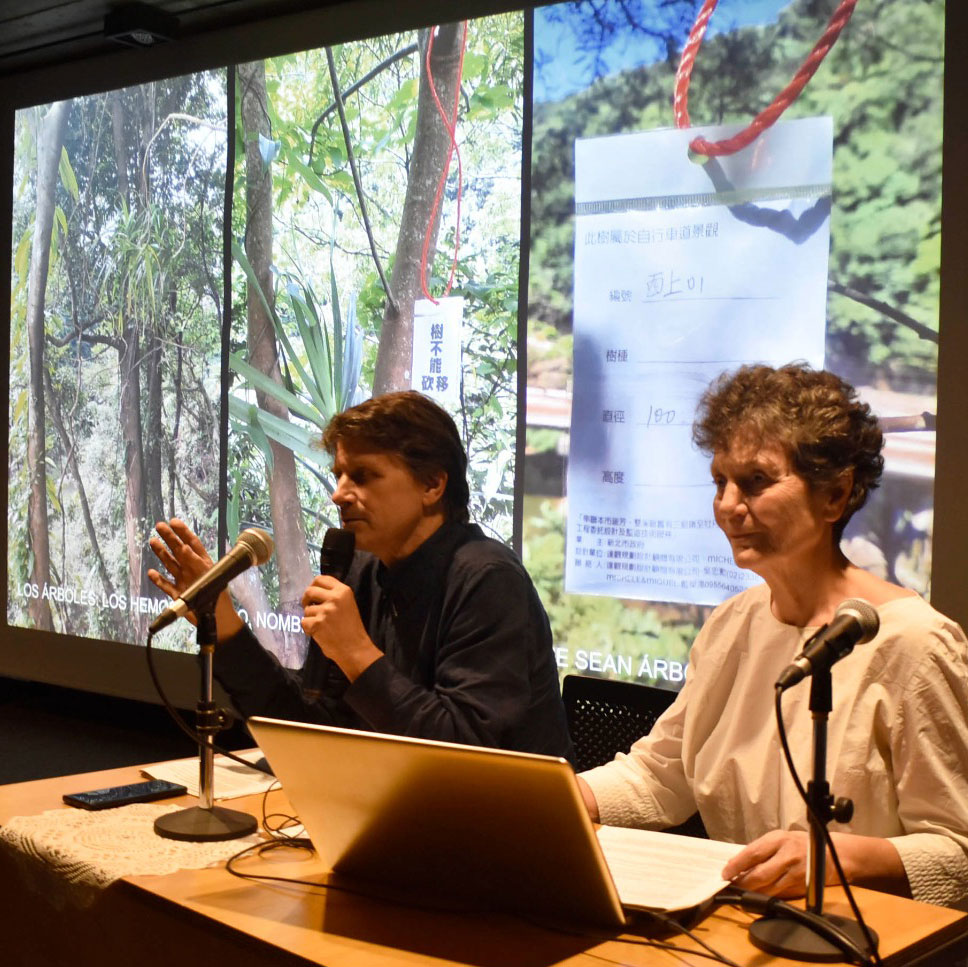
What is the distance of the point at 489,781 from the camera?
1.19 meters

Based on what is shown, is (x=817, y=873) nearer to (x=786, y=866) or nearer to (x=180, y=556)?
(x=786, y=866)

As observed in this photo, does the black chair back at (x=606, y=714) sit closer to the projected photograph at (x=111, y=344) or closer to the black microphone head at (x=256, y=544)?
the black microphone head at (x=256, y=544)

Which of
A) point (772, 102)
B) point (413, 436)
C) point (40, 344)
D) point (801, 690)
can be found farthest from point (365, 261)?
point (801, 690)

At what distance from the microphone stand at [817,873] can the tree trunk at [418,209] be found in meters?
3.22

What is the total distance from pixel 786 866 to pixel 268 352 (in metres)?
3.73

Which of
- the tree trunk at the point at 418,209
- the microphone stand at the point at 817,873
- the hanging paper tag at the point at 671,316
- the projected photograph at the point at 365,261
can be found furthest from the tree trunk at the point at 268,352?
the microphone stand at the point at 817,873

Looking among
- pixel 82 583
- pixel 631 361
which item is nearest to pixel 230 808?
pixel 631 361

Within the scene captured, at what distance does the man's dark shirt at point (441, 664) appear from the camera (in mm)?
1957

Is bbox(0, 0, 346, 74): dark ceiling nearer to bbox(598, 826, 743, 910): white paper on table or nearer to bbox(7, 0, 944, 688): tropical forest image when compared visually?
bbox(7, 0, 944, 688): tropical forest image

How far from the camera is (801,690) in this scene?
172 centimetres

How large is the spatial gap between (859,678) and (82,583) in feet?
15.1

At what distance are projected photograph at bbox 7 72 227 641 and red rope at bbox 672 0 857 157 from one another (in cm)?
205

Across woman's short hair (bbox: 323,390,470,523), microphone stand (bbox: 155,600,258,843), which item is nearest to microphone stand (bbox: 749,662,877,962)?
microphone stand (bbox: 155,600,258,843)

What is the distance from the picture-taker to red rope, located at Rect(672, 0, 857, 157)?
11.3 feet
